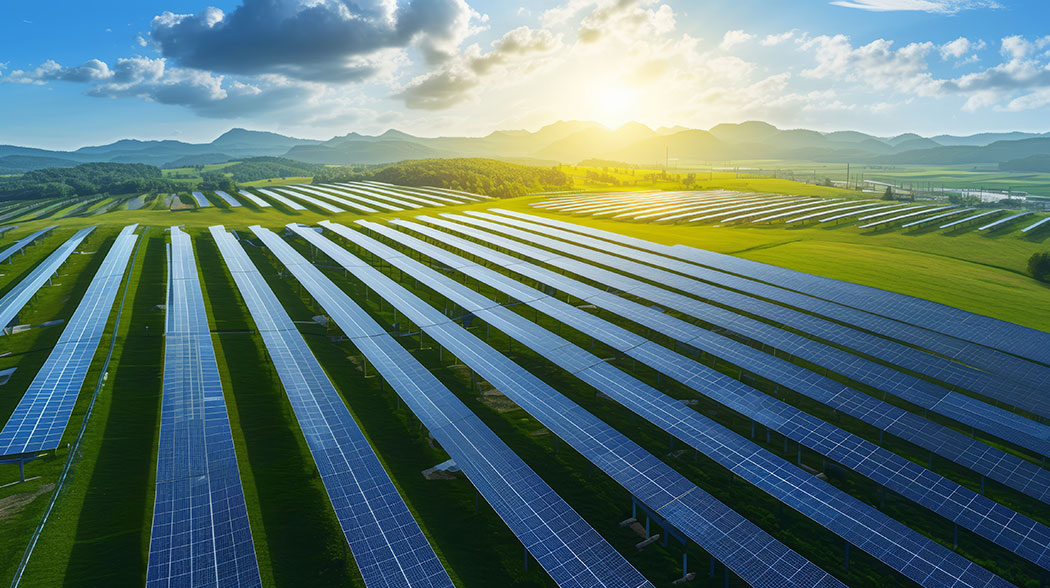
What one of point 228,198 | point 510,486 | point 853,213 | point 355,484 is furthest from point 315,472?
point 228,198

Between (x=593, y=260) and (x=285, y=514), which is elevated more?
(x=593, y=260)

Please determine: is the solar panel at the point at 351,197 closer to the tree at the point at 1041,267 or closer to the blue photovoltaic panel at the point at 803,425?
the blue photovoltaic panel at the point at 803,425

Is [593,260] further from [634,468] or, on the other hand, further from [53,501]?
[53,501]

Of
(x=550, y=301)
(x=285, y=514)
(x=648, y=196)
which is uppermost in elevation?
(x=648, y=196)

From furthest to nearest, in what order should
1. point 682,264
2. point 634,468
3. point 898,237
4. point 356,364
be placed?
point 898,237 → point 682,264 → point 356,364 → point 634,468

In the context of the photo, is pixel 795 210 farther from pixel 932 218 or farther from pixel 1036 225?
pixel 1036 225

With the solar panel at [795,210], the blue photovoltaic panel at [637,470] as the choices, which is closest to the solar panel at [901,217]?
the solar panel at [795,210]

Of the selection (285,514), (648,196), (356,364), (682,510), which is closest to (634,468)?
(682,510)

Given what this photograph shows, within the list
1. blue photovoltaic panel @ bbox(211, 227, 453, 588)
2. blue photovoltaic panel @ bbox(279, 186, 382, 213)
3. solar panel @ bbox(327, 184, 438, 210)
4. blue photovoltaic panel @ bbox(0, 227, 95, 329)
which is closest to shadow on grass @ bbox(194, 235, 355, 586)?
blue photovoltaic panel @ bbox(211, 227, 453, 588)
